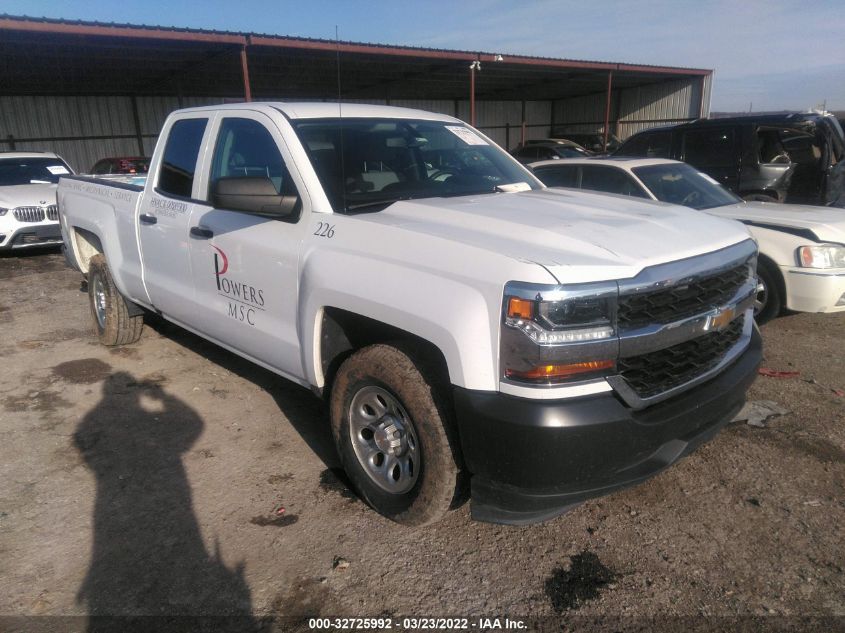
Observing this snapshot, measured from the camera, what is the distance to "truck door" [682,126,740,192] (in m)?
8.49

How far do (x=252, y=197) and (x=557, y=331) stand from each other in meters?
1.69

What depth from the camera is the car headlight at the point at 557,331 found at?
2.21 metres

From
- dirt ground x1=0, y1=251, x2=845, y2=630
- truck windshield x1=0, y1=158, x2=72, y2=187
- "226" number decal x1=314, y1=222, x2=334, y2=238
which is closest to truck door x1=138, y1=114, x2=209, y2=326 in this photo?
dirt ground x1=0, y1=251, x2=845, y2=630

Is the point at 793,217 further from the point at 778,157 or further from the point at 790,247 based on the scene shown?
the point at 778,157

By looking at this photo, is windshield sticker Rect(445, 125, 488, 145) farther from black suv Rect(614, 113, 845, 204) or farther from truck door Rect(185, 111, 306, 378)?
black suv Rect(614, 113, 845, 204)

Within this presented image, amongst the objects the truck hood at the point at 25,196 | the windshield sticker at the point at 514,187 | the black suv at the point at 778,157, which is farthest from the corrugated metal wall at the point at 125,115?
the windshield sticker at the point at 514,187

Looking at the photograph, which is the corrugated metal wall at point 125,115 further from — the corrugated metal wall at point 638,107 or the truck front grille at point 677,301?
the truck front grille at point 677,301

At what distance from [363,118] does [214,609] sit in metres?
2.71

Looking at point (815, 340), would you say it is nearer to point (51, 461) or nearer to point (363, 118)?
point (363, 118)

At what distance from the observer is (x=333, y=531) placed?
3.01 metres

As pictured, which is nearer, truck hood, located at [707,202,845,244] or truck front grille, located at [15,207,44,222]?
truck hood, located at [707,202,845,244]

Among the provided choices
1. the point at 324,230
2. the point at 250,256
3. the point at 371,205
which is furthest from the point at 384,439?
the point at 250,256

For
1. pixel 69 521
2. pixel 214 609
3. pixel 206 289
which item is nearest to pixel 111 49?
pixel 206 289

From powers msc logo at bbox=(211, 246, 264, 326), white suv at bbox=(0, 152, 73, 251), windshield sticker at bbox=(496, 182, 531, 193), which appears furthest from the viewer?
white suv at bbox=(0, 152, 73, 251)
